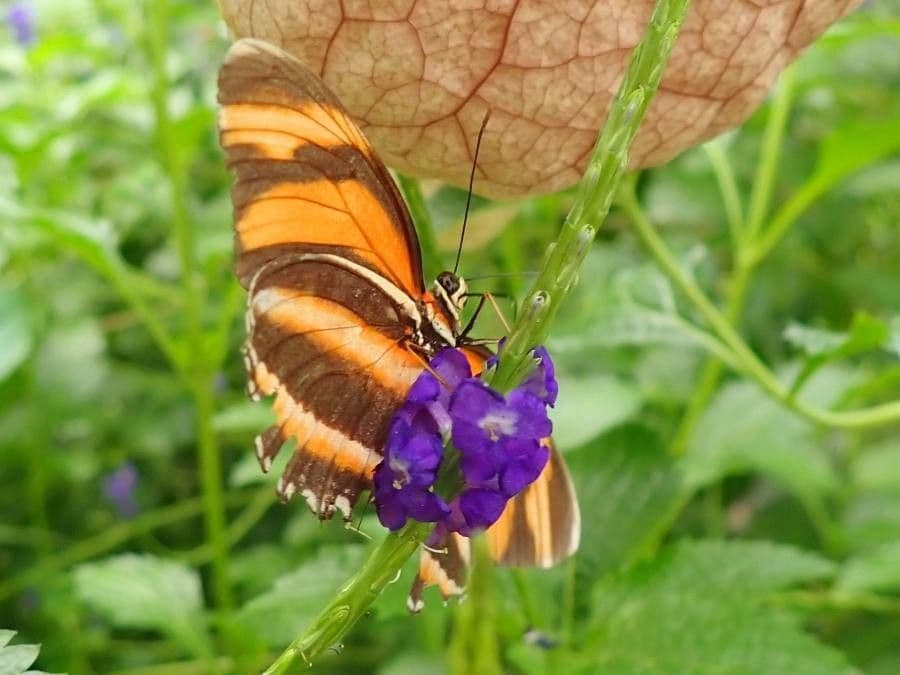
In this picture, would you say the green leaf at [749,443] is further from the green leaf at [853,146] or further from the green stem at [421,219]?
the green stem at [421,219]

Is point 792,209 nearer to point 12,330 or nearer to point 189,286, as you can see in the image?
point 189,286

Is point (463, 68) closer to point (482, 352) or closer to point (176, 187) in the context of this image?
point (482, 352)

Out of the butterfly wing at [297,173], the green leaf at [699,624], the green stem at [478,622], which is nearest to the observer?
the green stem at [478,622]

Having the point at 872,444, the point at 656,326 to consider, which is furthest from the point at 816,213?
the point at 656,326

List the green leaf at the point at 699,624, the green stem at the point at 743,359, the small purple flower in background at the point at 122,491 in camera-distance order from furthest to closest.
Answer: the small purple flower in background at the point at 122,491 < the green stem at the point at 743,359 < the green leaf at the point at 699,624

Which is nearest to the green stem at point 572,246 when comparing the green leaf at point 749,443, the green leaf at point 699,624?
the green leaf at point 699,624

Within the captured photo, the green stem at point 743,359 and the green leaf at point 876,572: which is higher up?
the green stem at point 743,359

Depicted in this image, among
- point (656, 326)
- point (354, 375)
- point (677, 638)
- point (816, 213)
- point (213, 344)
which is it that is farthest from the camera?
point (816, 213)
